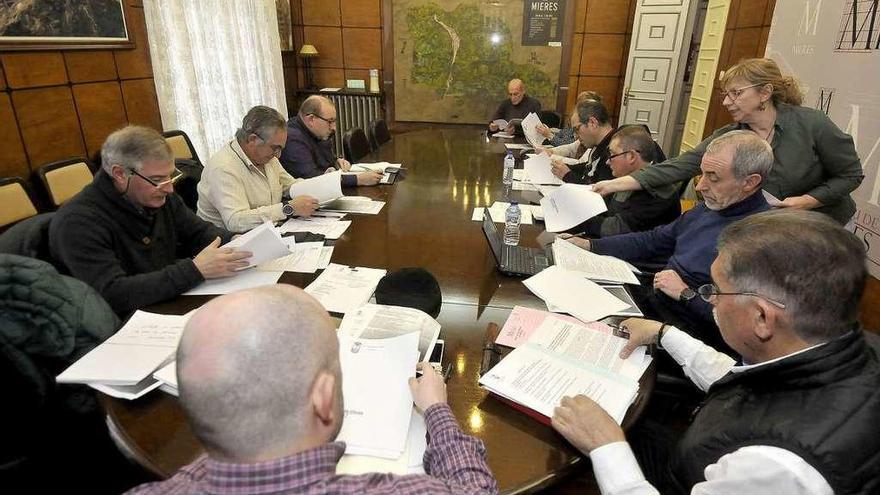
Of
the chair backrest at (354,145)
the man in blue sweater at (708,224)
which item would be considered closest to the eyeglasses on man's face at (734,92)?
the man in blue sweater at (708,224)

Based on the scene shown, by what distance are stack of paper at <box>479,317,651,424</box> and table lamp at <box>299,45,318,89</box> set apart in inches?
225

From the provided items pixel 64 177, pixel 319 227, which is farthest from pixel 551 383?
pixel 64 177

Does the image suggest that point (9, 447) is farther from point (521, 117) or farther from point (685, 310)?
point (521, 117)

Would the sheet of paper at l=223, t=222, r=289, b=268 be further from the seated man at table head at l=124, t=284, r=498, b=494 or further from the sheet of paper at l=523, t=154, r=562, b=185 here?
the sheet of paper at l=523, t=154, r=562, b=185

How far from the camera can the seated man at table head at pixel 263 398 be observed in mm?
602

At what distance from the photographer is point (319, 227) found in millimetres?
2117

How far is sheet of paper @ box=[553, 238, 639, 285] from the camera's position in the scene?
5.49ft

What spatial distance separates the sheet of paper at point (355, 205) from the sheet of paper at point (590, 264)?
0.93 m

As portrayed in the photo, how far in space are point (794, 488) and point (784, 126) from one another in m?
2.02

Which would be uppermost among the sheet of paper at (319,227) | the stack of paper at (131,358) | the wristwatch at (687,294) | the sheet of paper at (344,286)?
the stack of paper at (131,358)

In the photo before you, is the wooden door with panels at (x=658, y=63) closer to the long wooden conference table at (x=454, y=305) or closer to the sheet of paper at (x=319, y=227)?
the long wooden conference table at (x=454, y=305)

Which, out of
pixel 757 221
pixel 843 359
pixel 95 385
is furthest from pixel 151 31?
pixel 843 359

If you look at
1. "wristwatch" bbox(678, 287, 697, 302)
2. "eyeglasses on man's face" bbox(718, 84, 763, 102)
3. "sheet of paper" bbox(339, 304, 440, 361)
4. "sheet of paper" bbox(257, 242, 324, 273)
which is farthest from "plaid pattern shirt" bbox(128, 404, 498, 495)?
"eyeglasses on man's face" bbox(718, 84, 763, 102)

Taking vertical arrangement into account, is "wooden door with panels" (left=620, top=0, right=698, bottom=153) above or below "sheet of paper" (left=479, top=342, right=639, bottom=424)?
above
